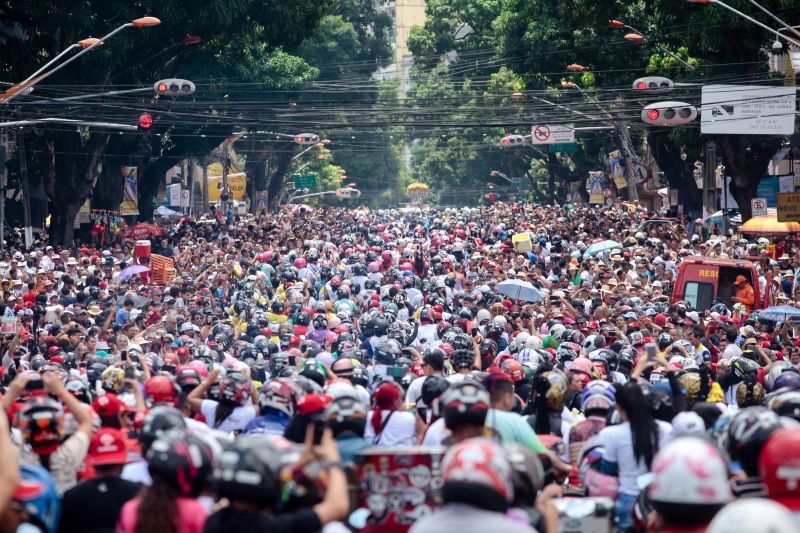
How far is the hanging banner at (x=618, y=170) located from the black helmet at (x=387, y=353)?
4465 cm

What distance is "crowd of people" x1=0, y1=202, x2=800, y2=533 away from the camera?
15.8 feet

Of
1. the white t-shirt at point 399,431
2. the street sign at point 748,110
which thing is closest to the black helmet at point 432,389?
the white t-shirt at point 399,431

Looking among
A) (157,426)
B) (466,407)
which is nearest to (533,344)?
(466,407)

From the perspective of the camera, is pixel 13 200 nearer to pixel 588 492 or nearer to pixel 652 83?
pixel 652 83

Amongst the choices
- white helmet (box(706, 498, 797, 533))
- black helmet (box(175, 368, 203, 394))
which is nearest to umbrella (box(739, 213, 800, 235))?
black helmet (box(175, 368, 203, 394))

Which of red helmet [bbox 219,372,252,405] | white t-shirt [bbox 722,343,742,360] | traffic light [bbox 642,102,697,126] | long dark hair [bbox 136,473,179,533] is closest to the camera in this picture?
long dark hair [bbox 136,473,179,533]

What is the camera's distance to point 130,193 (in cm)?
4575

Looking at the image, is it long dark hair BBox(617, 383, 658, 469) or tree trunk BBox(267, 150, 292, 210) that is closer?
long dark hair BBox(617, 383, 658, 469)

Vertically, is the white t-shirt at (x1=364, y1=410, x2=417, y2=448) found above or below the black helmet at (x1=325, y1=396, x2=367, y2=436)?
below

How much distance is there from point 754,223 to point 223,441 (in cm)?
2734

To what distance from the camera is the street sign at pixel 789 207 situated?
96.0ft

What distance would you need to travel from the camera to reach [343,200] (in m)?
107

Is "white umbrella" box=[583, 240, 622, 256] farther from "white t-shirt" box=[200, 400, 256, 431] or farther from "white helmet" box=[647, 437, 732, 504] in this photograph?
"white helmet" box=[647, 437, 732, 504]

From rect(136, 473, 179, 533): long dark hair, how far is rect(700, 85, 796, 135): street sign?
26.3 metres
